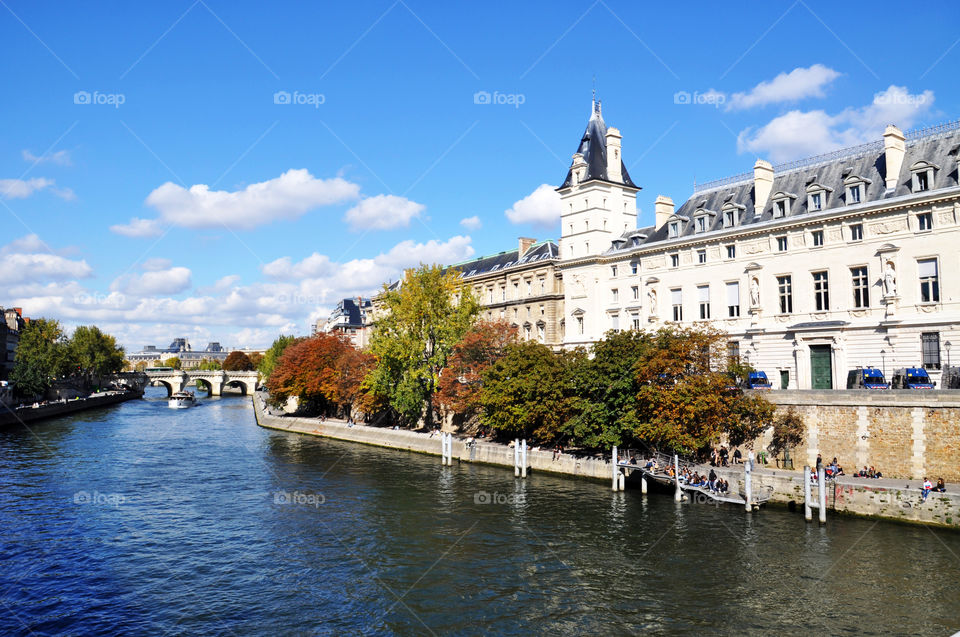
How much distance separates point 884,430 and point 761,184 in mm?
22932

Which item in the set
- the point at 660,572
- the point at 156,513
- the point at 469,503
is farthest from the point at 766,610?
the point at 156,513

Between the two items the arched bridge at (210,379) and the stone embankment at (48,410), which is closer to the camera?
the stone embankment at (48,410)

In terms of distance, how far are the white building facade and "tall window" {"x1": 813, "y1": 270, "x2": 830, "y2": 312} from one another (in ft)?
0.31

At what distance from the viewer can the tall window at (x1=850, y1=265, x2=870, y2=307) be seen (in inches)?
1838

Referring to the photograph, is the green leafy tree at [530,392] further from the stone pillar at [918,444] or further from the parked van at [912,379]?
the stone pillar at [918,444]

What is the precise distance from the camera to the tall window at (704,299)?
57.1 m

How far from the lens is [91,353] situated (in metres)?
147

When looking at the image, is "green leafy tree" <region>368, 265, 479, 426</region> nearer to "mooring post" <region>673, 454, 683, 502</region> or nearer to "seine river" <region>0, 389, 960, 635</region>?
"seine river" <region>0, 389, 960, 635</region>

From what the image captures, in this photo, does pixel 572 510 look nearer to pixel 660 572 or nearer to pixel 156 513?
pixel 660 572

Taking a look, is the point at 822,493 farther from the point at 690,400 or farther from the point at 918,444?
the point at 690,400

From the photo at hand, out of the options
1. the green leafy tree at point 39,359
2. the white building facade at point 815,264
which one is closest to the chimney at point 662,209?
the white building facade at point 815,264

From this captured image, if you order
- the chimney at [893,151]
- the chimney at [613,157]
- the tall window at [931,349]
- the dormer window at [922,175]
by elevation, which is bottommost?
the tall window at [931,349]

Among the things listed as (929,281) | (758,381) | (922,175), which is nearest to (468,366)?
(758,381)

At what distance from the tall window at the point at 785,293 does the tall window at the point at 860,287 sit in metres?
4.57
